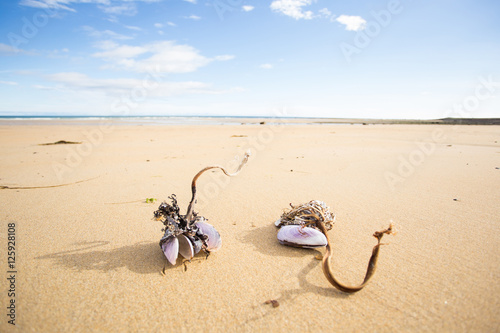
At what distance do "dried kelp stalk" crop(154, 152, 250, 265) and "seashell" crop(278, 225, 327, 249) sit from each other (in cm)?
61

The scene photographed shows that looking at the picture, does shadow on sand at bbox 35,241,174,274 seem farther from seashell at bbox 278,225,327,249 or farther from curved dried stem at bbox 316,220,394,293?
curved dried stem at bbox 316,220,394,293

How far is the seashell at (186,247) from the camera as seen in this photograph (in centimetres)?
178

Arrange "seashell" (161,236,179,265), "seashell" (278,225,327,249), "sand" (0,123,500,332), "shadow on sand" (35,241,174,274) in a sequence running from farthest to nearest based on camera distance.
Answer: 1. "seashell" (278,225,327,249)
2. "shadow on sand" (35,241,174,274)
3. "seashell" (161,236,179,265)
4. "sand" (0,123,500,332)

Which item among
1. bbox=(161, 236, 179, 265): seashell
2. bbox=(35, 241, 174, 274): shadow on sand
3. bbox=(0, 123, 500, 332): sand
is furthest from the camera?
bbox=(35, 241, 174, 274): shadow on sand

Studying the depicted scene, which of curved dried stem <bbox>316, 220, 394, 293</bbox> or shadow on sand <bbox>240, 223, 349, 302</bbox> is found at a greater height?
curved dried stem <bbox>316, 220, 394, 293</bbox>

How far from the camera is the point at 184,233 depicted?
1787mm

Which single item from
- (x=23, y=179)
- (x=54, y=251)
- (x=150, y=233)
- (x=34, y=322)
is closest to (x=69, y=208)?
(x=54, y=251)

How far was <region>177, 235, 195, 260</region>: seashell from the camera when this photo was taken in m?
1.78

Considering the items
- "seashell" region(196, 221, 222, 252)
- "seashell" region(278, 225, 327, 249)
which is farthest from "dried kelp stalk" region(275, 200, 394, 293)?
"seashell" region(196, 221, 222, 252)

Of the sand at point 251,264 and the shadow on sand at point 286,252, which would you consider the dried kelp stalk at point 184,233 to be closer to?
the sand at point 251,264

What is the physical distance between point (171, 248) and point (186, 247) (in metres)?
0.12

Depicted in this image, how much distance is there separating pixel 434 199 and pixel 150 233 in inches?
136

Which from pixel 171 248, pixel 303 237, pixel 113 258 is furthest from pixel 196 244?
pixel 303 237

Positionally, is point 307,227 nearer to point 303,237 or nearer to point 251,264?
point 303,237
